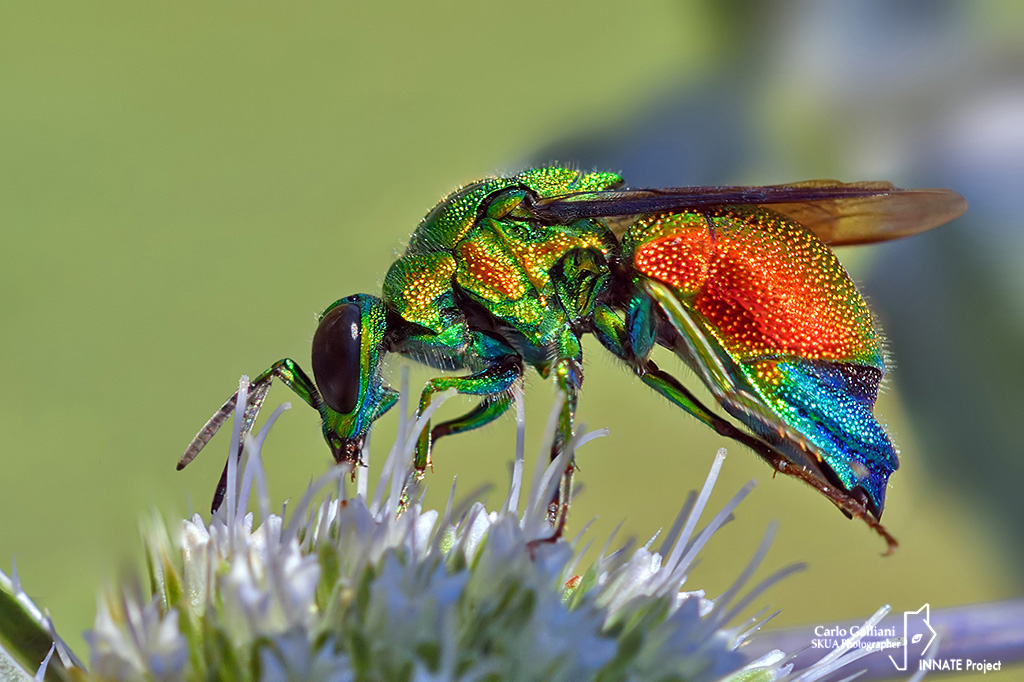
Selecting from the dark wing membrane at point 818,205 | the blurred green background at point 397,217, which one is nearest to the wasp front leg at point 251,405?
the dark wing membrane at point 818,205

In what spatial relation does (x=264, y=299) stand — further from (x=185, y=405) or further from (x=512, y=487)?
(x=512, y=487)

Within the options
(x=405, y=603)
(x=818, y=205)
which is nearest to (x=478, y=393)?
(x=405, y=603)

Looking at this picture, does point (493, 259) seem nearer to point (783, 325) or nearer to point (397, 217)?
point (783, 325)

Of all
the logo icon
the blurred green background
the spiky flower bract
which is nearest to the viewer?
the spiky flower bract

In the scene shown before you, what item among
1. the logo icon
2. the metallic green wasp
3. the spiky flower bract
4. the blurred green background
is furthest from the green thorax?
the blurred green background

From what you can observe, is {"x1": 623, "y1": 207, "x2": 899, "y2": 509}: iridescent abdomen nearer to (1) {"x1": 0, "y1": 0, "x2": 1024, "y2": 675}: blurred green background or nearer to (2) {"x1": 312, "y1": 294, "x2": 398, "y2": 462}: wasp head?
(2) {"x1": 312, "y1": 294, "x2": 398, "y2": 462}: wasp head

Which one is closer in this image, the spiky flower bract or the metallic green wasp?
the spiky flower bract
